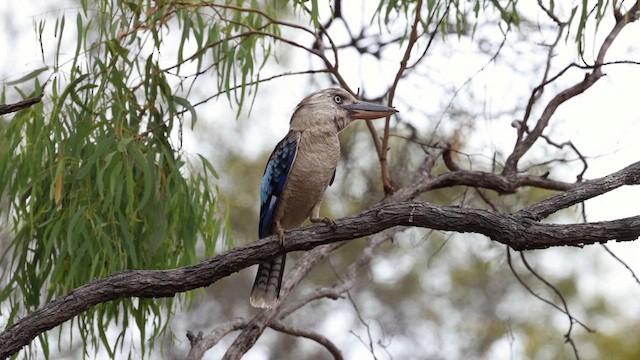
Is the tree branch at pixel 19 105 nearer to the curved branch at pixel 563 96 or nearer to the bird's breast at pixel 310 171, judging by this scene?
the bird's breast at pixel 310 171

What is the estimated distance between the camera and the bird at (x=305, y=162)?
4.02 m

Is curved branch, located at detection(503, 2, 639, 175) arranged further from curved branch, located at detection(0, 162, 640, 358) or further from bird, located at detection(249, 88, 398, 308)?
curved branch, located at detection(0, 162, 640, 358)

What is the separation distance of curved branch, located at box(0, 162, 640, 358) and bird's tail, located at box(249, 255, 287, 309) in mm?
1039

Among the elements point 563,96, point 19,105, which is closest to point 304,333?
point 563,96

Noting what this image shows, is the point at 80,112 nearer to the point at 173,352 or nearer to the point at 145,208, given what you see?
the point at 145,208

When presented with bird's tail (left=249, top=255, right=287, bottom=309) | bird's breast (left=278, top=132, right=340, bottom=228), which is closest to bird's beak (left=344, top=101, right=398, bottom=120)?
bird's breast (left=278, top=132, right=340, bottom=228)

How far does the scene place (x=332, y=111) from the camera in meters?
4.13

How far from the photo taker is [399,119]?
536 cm

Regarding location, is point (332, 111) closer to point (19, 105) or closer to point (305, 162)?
point (305, 162)

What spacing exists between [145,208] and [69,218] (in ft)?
1.03

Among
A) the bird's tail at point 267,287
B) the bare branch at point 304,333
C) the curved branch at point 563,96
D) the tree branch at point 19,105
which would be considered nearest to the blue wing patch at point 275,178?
the bird's tail at point 267,287

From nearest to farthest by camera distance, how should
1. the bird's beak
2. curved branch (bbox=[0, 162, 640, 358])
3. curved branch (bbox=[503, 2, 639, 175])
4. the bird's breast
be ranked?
curved branch (bbox=[0, 162, 640, 358]) → the bird's breast → the bird's beak → curved branch (bbox=[503, 2, 639, 175])

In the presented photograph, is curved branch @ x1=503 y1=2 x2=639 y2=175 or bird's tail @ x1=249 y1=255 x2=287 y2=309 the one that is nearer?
bird's tail @ x1=249 y1=255 x2=287 y2=309

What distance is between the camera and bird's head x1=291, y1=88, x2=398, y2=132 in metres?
4.10
